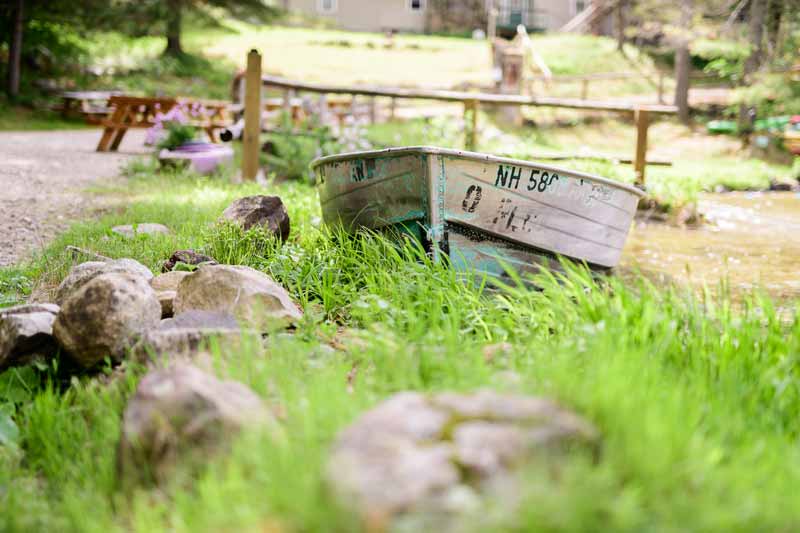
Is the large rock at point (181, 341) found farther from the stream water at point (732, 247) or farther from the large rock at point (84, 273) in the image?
the stream water at point (732, 247)

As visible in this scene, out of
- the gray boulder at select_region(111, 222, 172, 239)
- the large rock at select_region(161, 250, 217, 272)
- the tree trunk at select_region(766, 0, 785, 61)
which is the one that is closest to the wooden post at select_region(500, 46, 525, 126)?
the tree trunk at select_region(766, 0, 785, 61)

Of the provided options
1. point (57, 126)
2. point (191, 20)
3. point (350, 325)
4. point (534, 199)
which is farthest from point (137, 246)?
point (191, 20)

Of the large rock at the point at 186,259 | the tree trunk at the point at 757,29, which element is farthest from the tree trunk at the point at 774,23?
the large rock at the point at 186,259

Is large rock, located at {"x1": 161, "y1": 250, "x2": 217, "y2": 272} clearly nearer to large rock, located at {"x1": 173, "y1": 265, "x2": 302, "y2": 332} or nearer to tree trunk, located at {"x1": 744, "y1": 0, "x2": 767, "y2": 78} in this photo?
large rock, located at {"x1": 173, "y1": 265, "x2": 302, "y2": 332}

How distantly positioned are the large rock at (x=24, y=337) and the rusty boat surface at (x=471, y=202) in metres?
2.61

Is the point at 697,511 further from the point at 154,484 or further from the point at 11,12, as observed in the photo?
the point at 11,12

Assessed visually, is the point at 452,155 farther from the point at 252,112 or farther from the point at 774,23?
the point at 774,23

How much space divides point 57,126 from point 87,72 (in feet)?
16.9

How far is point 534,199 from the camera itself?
6.06 meters

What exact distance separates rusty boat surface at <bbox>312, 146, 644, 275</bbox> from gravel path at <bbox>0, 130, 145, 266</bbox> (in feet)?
7.79

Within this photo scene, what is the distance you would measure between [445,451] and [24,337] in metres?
2.44

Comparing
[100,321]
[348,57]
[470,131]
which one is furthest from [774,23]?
[100,321]

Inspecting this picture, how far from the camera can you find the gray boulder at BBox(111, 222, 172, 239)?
6.25 m

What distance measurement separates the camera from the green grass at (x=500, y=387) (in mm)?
2098
